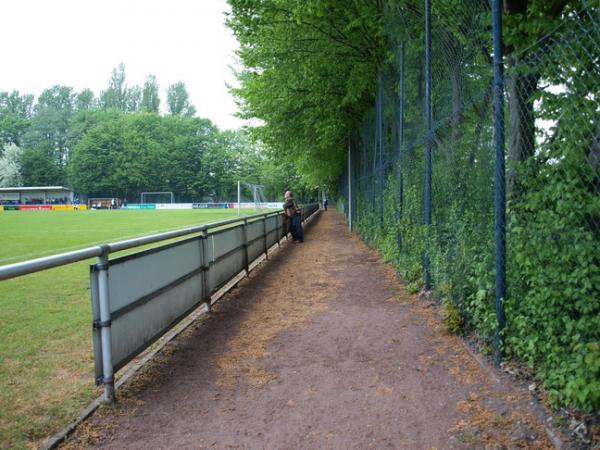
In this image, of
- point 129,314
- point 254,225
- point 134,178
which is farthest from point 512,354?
point 134,178

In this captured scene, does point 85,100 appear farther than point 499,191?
Yes

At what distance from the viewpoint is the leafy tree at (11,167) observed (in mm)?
92444

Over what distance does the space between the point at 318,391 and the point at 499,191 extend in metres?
2.11

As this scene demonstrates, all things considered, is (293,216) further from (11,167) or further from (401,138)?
(11,167)

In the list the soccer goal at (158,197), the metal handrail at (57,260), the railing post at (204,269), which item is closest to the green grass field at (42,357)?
the metal handrail at (57,260)

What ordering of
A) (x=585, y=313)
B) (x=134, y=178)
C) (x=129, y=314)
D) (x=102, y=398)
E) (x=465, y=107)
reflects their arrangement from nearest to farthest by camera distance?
(x=585, y=313) → (x=102, y=398) → (x=129, y=314) → (x=465, y=107) → (x=134, y=178)

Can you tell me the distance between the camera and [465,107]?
521 cm

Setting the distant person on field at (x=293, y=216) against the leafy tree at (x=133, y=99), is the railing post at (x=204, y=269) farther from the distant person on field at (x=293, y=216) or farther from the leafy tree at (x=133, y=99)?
the leafy tree at (x=133, y=99)

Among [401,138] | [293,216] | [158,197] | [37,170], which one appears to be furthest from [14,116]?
[401,138]

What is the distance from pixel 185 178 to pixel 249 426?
3716 inches

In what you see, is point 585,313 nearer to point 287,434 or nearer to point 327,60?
point 287,434

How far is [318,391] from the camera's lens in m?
3.71

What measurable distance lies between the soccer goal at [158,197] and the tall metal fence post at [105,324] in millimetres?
88801

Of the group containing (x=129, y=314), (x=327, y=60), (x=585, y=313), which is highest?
(x=327, y=60)
